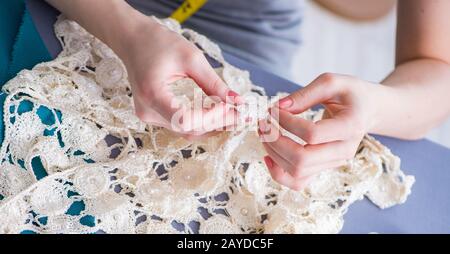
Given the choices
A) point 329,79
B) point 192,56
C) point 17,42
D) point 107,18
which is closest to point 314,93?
point 329,79

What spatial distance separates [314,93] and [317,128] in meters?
0.04

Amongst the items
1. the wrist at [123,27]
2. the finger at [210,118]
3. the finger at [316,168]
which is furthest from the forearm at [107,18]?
the finger at [316,168]

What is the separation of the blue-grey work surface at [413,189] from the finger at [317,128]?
0.41 ft

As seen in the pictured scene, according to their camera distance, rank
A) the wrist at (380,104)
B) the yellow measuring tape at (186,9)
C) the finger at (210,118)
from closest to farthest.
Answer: the finger at (210,118) < the wrist at (380,104) < the yellow measuring tape at (186,9)

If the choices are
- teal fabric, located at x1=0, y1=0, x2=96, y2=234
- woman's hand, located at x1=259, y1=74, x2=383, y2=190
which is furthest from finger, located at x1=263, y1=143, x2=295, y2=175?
teal fabric, located at x1=0, y1=0, x2=96, y2=234

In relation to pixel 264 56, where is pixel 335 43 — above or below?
below

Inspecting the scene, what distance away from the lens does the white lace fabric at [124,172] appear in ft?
1.82

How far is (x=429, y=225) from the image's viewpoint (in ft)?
2.20

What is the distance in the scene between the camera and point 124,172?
581 mm

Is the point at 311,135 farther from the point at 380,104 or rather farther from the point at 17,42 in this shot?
the point at 17,42

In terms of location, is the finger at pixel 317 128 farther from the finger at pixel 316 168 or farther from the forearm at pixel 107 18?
the forearm at pixel 107 18

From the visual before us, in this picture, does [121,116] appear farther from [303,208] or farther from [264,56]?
[264,56]
